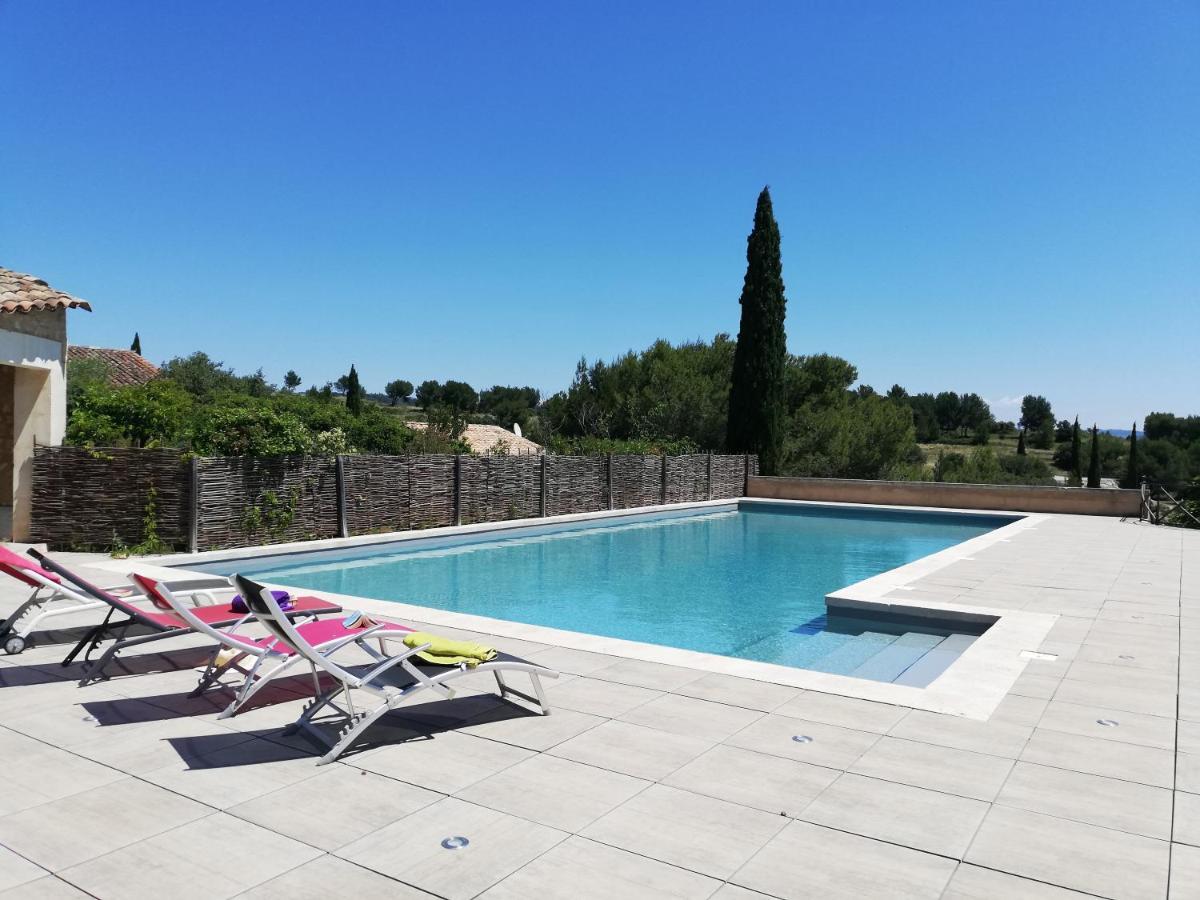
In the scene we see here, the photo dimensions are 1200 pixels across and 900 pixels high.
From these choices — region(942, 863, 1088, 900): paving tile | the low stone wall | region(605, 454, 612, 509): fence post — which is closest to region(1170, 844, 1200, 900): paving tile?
region(942, 863, 1088, 900): paving tile

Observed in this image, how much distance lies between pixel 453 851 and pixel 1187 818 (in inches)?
116

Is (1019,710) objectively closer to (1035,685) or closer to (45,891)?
(1035,685)

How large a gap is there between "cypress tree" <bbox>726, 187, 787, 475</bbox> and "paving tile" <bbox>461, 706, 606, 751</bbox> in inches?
858

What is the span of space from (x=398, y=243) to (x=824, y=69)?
1626 cm

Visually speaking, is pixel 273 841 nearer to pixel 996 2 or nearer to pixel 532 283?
pixel 996 2

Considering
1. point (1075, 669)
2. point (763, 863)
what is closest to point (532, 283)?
point (1075, 669)

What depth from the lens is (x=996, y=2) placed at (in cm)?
1246

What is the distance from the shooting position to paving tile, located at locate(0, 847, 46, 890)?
2775 mm

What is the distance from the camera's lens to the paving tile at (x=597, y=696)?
15.7ft

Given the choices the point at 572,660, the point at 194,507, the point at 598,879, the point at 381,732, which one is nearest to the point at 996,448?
the point at 194,507

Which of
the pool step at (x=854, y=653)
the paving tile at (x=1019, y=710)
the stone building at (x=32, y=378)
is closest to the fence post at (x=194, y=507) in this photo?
the stone building at (x=32, y=378)

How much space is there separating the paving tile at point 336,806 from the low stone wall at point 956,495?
65.5 ft

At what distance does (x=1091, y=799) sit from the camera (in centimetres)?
357

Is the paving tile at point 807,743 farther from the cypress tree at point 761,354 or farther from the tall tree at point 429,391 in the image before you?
the tall tree at point 429,391
